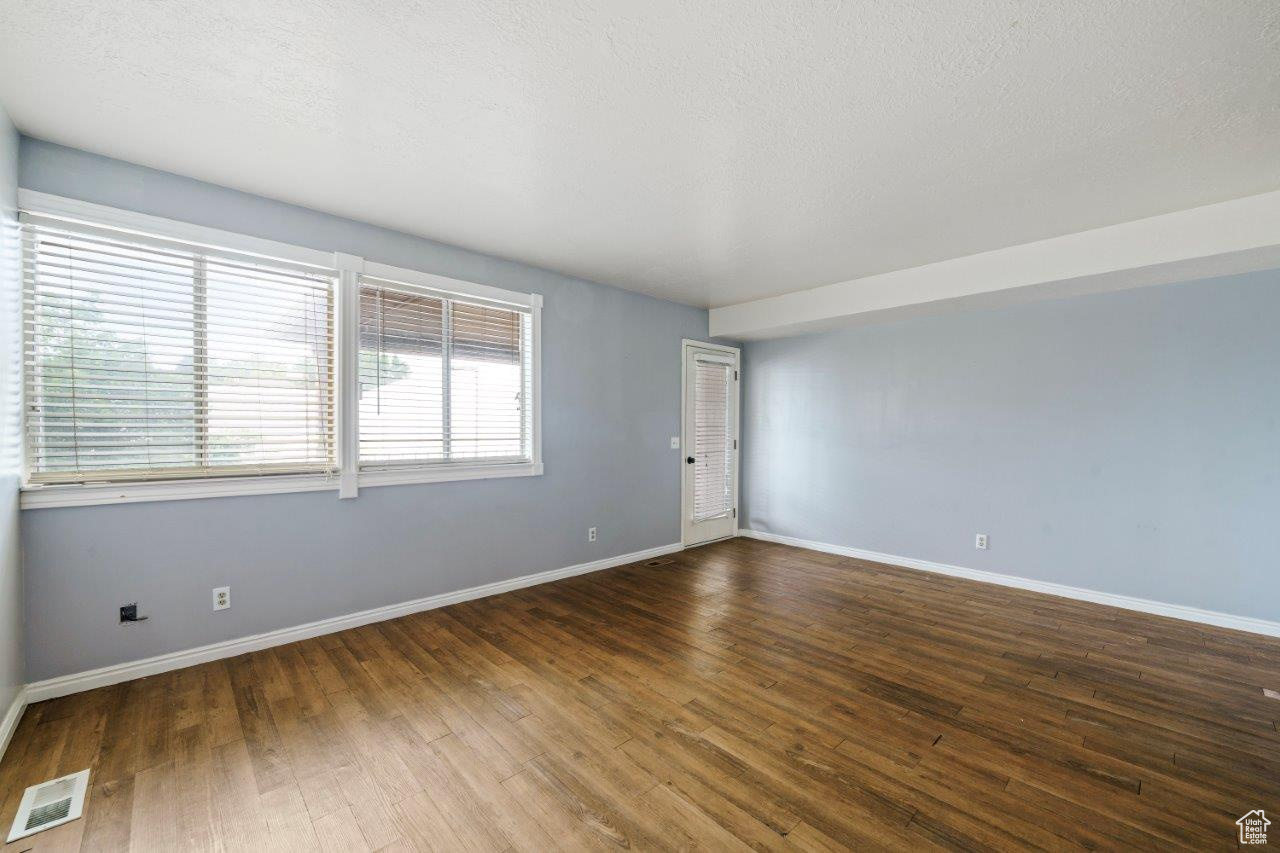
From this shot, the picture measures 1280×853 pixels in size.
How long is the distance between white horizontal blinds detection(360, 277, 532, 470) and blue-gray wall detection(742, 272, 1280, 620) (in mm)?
3206

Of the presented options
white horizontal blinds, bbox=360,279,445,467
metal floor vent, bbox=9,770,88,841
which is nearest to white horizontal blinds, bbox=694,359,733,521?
white horizontal blinds, bbox=360,279,445,467

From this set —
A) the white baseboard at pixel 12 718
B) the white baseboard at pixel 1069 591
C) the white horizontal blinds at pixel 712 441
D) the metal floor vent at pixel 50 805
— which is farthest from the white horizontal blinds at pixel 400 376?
the white baseboard at pixel 1069 591

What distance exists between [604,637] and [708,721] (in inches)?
41.8

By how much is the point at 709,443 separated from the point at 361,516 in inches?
144

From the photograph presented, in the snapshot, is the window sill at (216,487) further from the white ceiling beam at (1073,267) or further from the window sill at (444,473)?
the white ceiling beam at (1073,267)

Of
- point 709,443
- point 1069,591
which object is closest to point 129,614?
point 709,443

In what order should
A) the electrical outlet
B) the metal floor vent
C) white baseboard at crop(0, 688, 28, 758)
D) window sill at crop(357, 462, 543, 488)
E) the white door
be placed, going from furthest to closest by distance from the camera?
the white door, window sill at crop(357, 462, 543, 488), the electrical outlet, white baseboard at crop(0, 688, 28, 758), the metal floor vent

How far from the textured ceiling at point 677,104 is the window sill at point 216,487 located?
1666 millimetres

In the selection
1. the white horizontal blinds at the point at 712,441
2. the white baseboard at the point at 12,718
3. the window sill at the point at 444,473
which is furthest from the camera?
the white horizontal blinds at the point at 712,441

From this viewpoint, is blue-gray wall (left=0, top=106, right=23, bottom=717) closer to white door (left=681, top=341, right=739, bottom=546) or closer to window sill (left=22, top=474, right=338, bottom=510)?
window sill (left=22, top=474, right=338, bottom=510)

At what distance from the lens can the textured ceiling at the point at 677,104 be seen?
1.62 m

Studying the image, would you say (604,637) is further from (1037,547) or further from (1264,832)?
(1037,547)

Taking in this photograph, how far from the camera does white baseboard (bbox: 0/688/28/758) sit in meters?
1.99

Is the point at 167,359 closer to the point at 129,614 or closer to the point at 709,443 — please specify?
the point at 129,614
